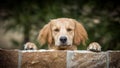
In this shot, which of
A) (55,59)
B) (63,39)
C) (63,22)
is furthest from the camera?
(63,22)

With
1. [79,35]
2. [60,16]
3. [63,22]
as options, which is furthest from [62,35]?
[60,16]

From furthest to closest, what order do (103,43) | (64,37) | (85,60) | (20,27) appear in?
(20,27) → (103,43) → (64,37) → (85,60)

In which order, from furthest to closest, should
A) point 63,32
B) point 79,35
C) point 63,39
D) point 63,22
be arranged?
point 79,35, point 63,22, point 63,32, point 63,39

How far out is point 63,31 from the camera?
7992 millimetres

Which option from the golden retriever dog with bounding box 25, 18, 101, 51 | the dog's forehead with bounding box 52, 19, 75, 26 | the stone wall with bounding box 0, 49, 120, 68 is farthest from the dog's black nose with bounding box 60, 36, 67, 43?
the stone wall with bounding box 0, 49, 120, 68

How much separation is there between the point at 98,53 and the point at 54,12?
629cm

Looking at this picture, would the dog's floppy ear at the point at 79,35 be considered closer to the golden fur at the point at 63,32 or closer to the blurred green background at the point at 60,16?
the golden fur at the point at 63,32

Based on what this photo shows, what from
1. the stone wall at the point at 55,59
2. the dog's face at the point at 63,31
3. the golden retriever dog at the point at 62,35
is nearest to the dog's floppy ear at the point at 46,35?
the golden retriever dog at the point at 62,35

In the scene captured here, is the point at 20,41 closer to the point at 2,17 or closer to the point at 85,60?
the point at 2,17

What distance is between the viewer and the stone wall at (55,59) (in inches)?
290

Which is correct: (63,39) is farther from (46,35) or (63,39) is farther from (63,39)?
(46,35)

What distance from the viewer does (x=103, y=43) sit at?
1344cm

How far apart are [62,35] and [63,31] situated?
0.28 feet

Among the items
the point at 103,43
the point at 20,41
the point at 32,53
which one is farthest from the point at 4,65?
the point at 20,41
